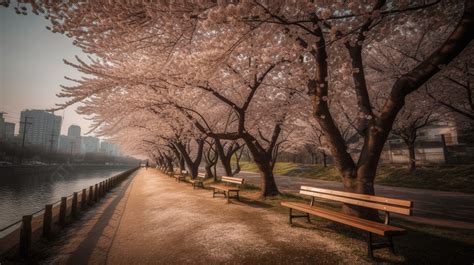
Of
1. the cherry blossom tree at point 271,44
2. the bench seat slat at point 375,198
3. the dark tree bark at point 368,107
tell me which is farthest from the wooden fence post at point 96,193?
the dark tree bark at point 368,107

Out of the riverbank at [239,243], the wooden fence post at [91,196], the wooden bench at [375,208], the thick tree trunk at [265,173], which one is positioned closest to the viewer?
the wooden bench at [375,208]

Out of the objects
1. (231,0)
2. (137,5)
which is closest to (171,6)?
(137,5)

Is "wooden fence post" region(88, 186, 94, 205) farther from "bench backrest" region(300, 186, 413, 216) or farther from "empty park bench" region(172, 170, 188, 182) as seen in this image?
"bench backrest" region(300, 186, 413, 216)

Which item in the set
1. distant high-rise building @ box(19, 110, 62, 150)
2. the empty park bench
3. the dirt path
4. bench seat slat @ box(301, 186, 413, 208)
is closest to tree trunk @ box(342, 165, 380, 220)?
bench seat slat @ box(301, 186, 413, 208)

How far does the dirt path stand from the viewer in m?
4.36

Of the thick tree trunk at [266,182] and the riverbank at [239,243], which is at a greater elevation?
the thick tree trunk at [266,182]

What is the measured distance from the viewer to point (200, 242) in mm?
5238

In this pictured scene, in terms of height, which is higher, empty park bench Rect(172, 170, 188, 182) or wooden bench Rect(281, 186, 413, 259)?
wooden bench Rect(281, 186, 413, 259)

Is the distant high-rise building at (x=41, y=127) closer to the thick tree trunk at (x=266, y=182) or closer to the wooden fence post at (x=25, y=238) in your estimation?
the thick tree trunk at (x=266, y=182)

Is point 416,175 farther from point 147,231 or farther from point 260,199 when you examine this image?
point 147,231

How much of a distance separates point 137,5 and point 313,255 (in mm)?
5546

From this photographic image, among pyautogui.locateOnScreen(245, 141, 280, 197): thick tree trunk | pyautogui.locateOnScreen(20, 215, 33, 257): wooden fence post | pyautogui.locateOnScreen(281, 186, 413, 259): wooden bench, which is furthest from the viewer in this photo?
pyautogui.locateOnScreen(245, 141, 280, 197): thick tree trunk

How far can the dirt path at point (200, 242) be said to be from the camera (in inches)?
172

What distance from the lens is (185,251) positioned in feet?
15.7
